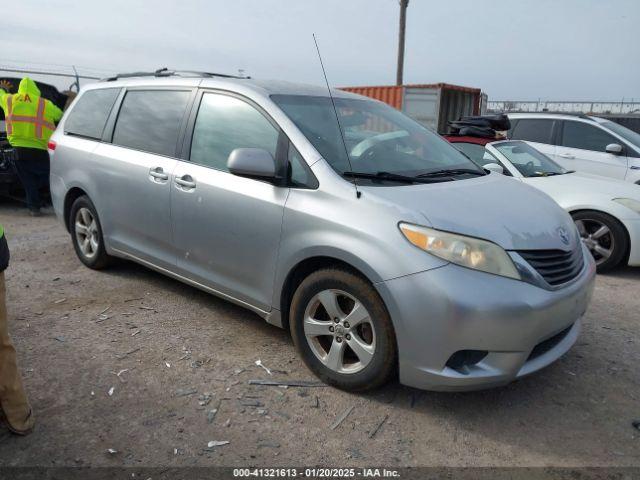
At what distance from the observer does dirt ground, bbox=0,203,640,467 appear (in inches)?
97.3

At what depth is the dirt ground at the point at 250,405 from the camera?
8.11 ft

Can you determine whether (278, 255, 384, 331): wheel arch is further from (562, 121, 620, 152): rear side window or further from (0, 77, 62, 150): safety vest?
(562, 121, 620, 152): rear side window

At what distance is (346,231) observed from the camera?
2789mm

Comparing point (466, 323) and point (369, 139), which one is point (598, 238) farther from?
point (466, 323)

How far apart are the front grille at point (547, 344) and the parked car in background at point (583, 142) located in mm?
5502

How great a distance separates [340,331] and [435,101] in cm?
1124

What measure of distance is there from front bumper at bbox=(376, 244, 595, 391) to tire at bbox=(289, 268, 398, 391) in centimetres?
10

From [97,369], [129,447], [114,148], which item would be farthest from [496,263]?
[114,148]

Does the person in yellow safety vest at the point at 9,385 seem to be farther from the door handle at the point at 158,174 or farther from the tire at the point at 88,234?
the tire at the point at 88,234

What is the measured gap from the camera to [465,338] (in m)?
2.50

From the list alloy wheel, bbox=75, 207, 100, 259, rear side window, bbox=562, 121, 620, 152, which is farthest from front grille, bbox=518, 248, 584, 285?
rear side window, bbox=562, 121, 620, 152

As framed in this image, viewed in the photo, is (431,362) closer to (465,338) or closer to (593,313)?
(465,338)

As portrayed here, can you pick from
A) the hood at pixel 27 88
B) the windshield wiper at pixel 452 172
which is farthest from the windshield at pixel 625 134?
the hood at pixel 27 88

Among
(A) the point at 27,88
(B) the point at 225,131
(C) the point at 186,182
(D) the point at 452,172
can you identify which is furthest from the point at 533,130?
(A) the point at 27,88
